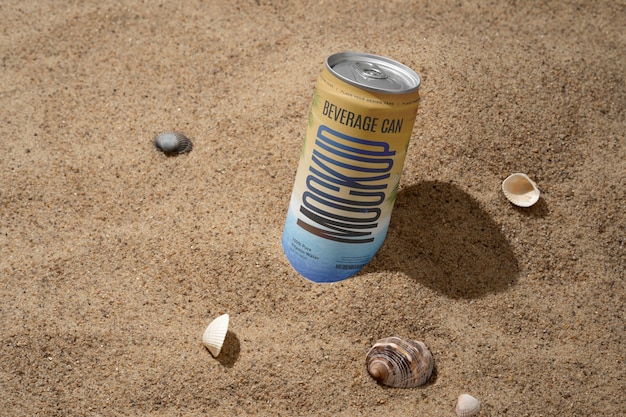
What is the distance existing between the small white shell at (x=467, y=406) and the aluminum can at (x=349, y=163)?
1.72 ft

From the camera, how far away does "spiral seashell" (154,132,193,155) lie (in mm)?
2441

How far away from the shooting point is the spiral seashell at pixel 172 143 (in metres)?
2.44

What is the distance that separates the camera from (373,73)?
181 cm

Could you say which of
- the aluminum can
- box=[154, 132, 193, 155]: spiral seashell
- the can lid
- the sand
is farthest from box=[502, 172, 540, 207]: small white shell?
box=[154, 132, 193, 155]: spiral seashell

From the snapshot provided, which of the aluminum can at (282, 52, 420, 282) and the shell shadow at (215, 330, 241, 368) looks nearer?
the aluminum can at (282, 52, 420, 282)

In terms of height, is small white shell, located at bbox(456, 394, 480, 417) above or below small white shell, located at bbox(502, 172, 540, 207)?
below

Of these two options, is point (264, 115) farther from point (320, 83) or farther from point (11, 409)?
point (11, 409)

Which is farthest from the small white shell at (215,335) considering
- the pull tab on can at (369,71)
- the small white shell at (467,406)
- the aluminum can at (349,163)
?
the pull tab on can at (369,71)

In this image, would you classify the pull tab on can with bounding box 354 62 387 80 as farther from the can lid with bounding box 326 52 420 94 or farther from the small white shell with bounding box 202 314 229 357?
the small white shell with bounding box 202 314 229 357

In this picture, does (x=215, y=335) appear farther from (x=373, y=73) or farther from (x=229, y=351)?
(x=373, y=73)

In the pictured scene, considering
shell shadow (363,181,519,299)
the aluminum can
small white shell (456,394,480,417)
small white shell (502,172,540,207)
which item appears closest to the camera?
the aluminum can

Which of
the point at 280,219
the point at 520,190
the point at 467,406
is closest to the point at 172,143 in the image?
the point at 280,219

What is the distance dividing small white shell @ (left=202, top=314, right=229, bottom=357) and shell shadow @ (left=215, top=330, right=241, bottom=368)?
1.2 inches

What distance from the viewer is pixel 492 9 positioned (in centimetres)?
299
